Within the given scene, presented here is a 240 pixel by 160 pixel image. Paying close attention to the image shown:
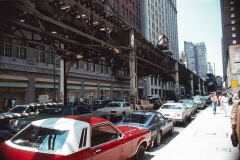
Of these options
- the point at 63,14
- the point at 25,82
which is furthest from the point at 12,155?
the point at 25,82

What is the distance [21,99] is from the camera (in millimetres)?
24906

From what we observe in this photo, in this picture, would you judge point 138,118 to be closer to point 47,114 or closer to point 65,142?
point 47,114

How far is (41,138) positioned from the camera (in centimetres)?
457

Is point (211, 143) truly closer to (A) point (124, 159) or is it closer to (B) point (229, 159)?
(B) point (229, 159)

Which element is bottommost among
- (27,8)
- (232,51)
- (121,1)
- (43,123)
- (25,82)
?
(43,123)

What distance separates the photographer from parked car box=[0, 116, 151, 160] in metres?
4.08

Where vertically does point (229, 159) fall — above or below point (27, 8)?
below

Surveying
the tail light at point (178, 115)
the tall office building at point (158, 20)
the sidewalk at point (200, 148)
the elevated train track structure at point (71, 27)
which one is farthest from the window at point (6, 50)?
the tall office building at point (158, 20)

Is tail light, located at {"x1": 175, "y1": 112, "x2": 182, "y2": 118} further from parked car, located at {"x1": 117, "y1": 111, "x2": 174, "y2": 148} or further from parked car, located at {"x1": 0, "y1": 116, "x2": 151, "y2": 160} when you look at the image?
parked car, located at {"x1": 0, "y1": 116, "x2": 151, "y2": 160}

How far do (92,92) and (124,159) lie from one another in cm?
3249

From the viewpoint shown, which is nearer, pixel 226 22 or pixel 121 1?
pixel 121 1

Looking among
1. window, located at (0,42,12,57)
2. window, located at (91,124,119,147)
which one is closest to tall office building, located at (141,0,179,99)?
window, located at (0,42,12,57)

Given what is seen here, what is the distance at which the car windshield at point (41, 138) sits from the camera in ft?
13.9

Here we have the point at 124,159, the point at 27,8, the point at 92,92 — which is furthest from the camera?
the point at 92,92
